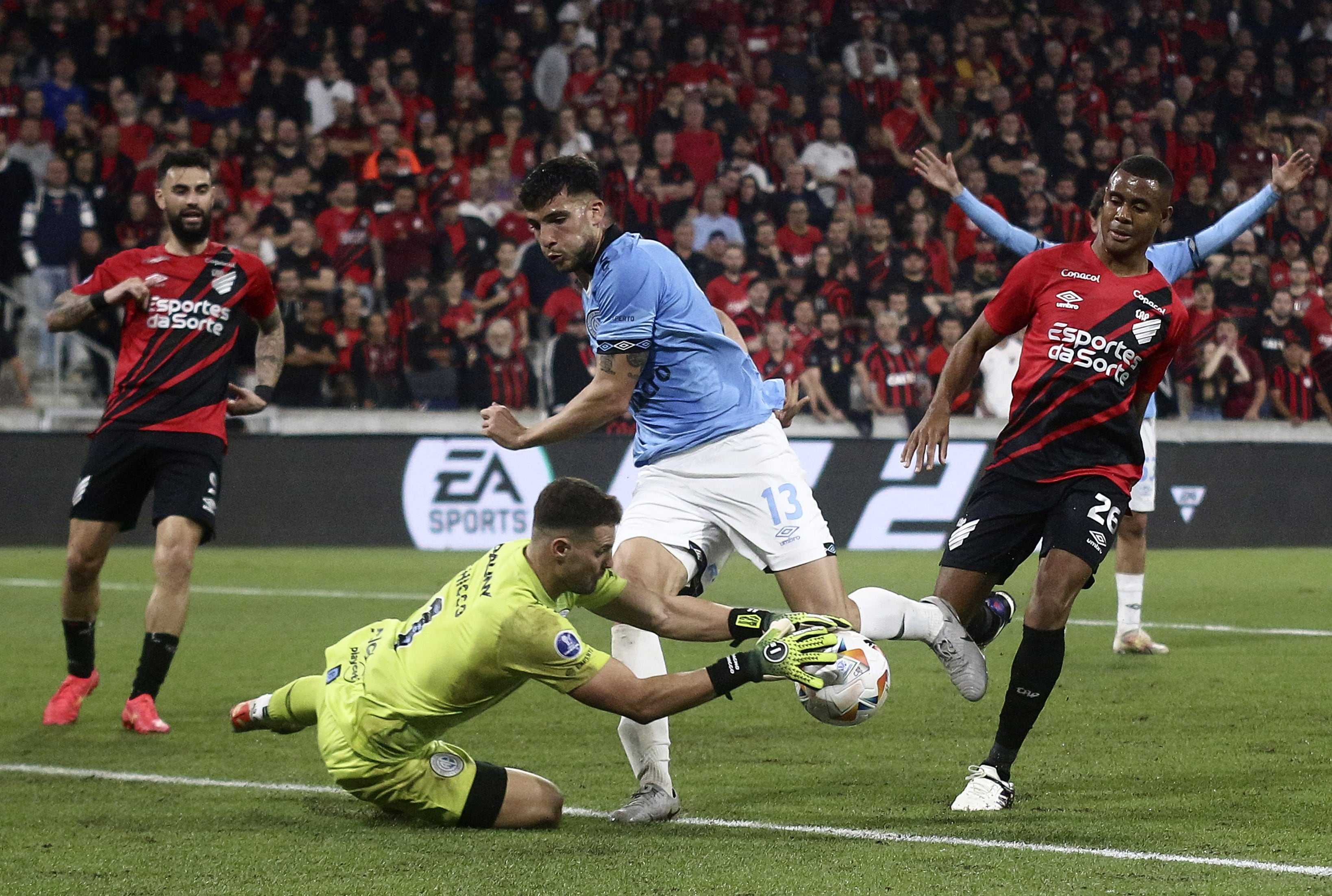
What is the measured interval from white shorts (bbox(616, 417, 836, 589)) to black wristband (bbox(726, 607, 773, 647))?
0.31 metres

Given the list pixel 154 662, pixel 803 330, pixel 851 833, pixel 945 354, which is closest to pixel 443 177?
pixel 803 330

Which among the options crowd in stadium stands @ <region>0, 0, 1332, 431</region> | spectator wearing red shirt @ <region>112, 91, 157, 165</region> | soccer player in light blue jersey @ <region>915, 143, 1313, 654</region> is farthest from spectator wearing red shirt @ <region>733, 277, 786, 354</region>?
soccer player in light blue jersey @ <region>915, 143, 1313, 654</region>

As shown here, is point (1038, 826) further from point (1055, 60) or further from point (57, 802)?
point (1055, 60)

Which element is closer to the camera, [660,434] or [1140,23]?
[660,434]

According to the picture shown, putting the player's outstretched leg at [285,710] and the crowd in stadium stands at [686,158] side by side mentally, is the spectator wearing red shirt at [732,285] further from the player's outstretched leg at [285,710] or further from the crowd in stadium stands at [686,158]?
the player's outstretched leg at [285,710]

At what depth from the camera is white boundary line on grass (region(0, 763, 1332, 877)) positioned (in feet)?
15.4

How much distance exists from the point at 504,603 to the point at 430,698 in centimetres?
42

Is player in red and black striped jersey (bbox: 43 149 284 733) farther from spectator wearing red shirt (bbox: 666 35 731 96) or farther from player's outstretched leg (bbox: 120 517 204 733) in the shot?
spectator wearing red shirt (bbox: 666 35 731 96)

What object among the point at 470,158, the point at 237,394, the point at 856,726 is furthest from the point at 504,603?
the point at 470,158

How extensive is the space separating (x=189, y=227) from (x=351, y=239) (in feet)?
31.3

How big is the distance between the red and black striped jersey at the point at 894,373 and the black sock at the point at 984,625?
10035 millimetres

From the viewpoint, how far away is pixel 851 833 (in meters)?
5.19

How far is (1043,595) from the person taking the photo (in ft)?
18.6

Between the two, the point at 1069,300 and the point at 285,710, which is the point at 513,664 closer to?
the point at 285,710
